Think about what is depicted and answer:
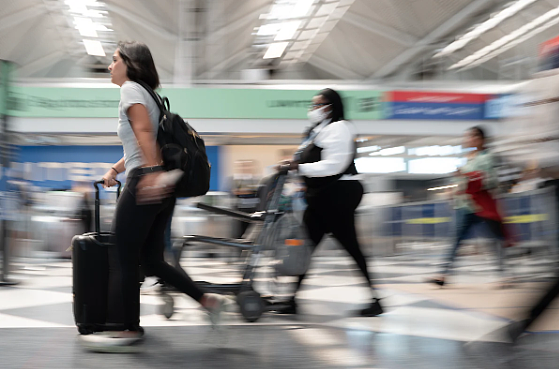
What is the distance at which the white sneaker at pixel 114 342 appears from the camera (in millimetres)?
2430

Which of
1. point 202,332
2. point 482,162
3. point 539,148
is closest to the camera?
point 539,148

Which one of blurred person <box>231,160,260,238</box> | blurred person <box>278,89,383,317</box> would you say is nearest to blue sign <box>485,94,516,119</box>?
blurred person <box>231,160,260,238</box>

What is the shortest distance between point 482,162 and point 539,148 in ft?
7.72

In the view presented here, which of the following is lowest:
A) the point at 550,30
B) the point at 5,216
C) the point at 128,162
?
the point at 5,216

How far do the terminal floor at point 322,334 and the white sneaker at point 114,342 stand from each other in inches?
1.5

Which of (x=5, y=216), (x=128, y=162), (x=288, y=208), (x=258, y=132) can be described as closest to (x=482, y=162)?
(x=288, y=208)

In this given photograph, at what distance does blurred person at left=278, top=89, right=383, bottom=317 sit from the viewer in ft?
10.9

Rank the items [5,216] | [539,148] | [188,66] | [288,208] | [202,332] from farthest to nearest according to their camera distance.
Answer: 1. [188,66]
2. [5,216]
3. [288,208]
4. [202,332]
5. [539,148]

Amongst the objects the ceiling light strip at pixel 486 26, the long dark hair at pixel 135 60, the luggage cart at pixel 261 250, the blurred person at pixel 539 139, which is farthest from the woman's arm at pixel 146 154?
the ceiling light strip at pixel 486 26

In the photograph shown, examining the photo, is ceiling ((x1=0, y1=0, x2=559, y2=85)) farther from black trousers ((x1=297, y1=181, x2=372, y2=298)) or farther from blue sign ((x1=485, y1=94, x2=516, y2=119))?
black trousers ((x1=297, y1=181, x2=372, y2=298))

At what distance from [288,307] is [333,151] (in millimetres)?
1004

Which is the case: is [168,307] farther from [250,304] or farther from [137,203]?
[137,203]

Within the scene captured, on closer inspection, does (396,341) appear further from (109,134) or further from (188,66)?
(188,66)

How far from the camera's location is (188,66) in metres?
13.8
